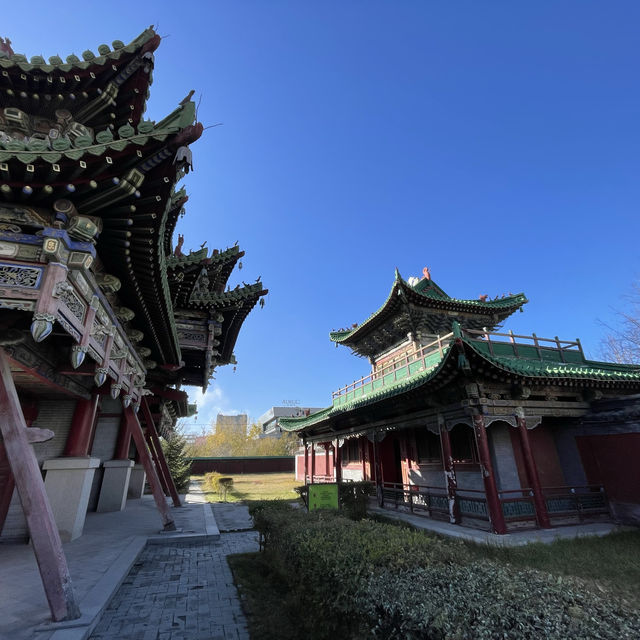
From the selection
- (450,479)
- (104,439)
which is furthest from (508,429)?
(104,439)

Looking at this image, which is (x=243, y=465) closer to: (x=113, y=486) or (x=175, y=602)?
(x=113, y=486)

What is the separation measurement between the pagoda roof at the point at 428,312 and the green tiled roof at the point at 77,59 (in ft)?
37.4

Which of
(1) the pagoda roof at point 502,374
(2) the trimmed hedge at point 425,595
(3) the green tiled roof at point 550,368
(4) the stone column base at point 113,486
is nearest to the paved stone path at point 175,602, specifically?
(2) the trimmed hedge at point 425,595

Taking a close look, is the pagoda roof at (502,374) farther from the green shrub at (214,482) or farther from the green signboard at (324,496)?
the green shrub at (214,482)

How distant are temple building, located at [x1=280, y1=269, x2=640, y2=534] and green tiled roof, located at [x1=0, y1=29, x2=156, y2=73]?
9.45m

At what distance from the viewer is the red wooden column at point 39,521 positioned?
3738 mm

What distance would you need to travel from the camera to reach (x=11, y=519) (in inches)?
274

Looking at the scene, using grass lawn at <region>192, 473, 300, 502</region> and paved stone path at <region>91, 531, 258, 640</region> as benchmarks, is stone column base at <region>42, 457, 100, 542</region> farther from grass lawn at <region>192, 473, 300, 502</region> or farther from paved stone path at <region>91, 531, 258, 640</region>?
grass lawn at <region>192, 473, 300, 502</region>

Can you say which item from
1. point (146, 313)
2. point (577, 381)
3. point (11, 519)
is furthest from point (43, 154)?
point (577, 381)

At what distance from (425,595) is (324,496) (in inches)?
239

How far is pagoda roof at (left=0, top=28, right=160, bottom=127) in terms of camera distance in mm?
6105

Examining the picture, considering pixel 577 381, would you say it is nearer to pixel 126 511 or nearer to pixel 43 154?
pixel 43 154

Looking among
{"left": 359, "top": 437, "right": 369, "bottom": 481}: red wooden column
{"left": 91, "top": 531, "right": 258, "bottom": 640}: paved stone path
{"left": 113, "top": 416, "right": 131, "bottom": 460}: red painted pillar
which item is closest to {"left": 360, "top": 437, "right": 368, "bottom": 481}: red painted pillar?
{"left": 359, "top": 437, "right": 369, "bottom": 481}: red wooden column

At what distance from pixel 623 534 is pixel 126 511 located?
49.1 feet
